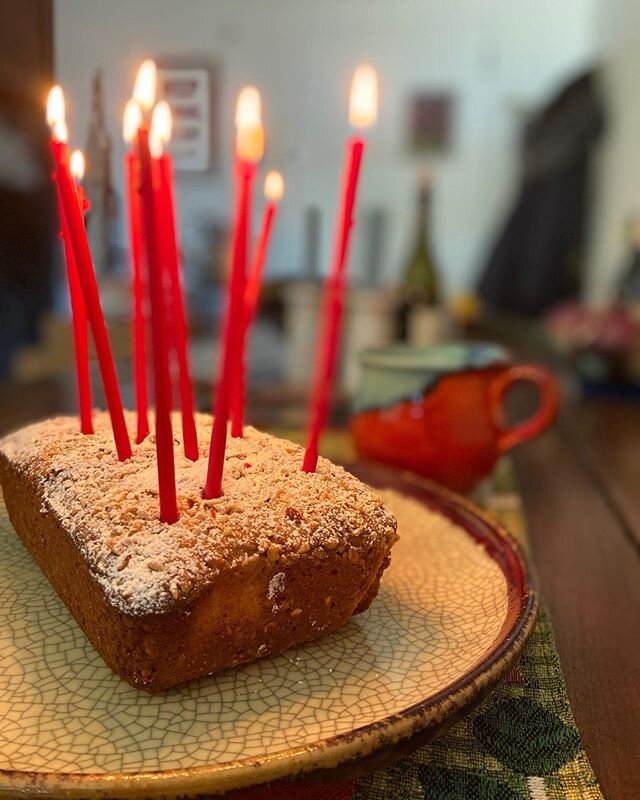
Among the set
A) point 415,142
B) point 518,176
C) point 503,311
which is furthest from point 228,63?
point 503,311

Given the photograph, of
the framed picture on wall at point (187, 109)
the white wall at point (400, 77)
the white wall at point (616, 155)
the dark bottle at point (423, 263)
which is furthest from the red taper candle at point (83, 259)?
the white wall at point (400, 77)

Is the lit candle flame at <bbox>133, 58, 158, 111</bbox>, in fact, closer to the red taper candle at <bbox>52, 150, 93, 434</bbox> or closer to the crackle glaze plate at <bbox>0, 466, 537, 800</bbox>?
the red taper candle at <bbox>52, 150, 93, 434</bbox>

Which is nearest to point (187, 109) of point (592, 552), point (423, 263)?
point (592, 552)

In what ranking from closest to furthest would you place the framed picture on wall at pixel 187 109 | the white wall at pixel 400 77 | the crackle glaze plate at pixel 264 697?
1. the crackle glaze plate at pixel 264 697
2. the framed picture on wall at pixel 187 109
3. the white wall at pixel 400 77

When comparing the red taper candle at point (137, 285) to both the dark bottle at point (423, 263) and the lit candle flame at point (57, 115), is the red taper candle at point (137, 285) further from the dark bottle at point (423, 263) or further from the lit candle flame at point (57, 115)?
the dark bottle at point (423, 263)

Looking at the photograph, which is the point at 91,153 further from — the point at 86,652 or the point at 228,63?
the point at 228,63
